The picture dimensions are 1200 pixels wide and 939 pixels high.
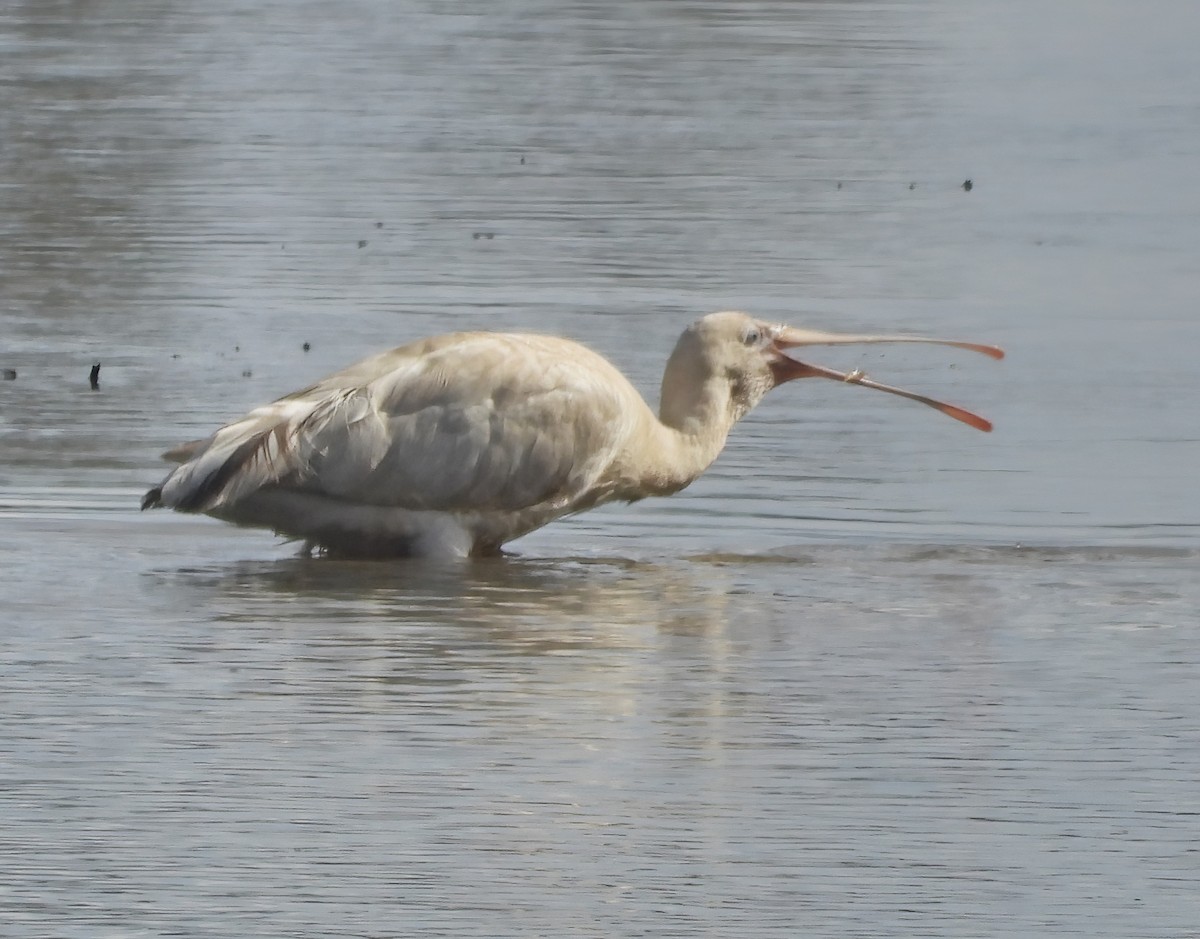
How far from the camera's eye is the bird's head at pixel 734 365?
9.54 metres

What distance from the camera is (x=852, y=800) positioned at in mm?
6062

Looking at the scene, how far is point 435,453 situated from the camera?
8.89 m

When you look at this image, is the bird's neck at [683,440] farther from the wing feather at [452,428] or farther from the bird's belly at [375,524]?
the bird's belly at [375,524]

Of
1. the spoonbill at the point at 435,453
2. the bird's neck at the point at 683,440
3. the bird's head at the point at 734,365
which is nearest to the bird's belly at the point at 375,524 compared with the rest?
the spoonbill at the point at 435,453

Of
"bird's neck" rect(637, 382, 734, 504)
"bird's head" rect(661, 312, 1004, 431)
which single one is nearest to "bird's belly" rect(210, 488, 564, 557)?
"bird's neck" rect(637, 382, 734, 504)

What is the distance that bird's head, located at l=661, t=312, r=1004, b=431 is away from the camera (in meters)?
9.54

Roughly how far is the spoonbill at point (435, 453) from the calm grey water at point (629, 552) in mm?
178

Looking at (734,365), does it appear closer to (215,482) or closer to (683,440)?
(683,440)

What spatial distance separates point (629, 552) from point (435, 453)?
2.01 ft

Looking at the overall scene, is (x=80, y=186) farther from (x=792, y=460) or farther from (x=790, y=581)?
(x=790, y=581)

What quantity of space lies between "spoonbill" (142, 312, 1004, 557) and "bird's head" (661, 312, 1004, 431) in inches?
12.4

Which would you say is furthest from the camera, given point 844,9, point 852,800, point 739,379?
point 844,9

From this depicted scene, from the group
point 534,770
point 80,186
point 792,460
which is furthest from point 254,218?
point 534,770

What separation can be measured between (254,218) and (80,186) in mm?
1346
